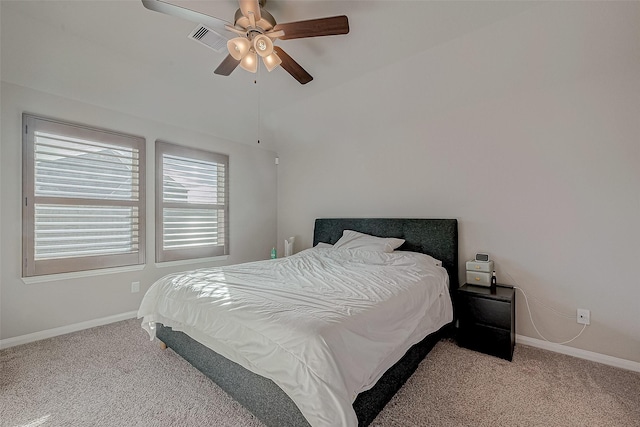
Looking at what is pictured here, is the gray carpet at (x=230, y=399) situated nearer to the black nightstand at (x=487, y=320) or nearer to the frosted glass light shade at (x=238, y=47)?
the black nightstand at (x=487, y=320)

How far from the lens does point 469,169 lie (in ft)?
9.48

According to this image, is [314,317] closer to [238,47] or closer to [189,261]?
[238,47]

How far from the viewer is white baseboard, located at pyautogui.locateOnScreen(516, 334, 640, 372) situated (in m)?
2.13

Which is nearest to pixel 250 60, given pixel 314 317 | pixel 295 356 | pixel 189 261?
pixel 314 317

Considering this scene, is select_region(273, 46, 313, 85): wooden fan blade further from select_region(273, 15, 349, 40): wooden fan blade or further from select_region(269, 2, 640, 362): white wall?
select_region(269, 2, 640, 362): white wall

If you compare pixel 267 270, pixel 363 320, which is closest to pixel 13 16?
pixel 267 270

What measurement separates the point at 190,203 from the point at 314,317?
3.05m

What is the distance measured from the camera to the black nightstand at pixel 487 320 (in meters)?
2.24

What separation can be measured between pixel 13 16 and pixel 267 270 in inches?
112

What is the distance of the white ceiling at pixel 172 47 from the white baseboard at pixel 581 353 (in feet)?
9.31

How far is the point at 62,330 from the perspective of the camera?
271cm

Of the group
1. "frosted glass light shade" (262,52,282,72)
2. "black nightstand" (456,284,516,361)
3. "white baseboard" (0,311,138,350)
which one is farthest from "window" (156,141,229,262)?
"black nightstand" (456,284,516,361)

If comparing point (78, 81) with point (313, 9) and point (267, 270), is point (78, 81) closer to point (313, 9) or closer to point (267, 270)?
point (313, 9)

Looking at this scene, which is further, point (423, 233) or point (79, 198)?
point (423, 233)
